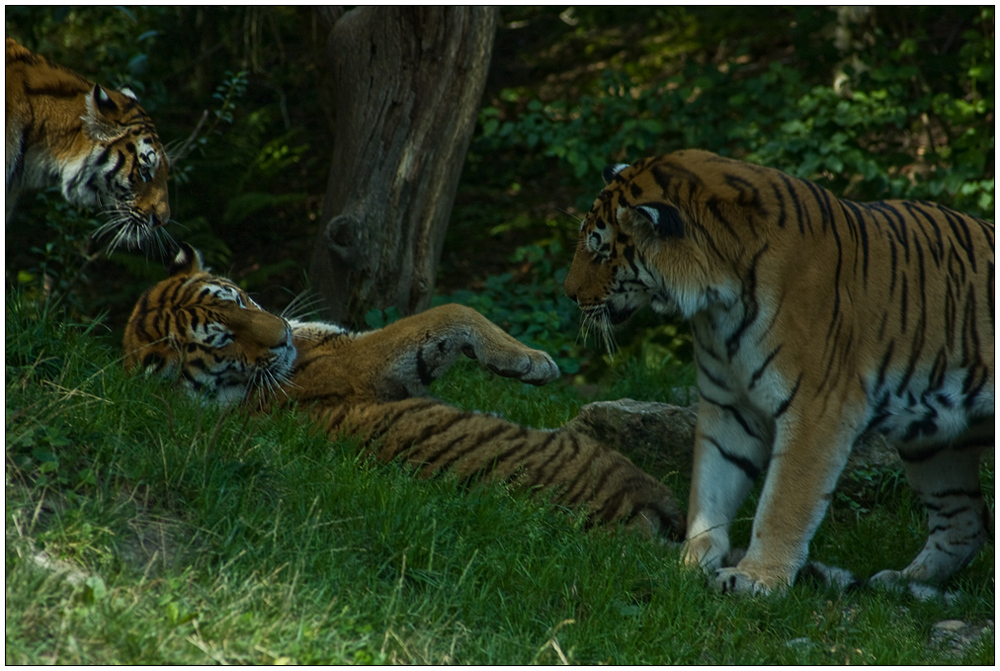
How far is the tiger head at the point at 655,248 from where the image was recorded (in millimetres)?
3688

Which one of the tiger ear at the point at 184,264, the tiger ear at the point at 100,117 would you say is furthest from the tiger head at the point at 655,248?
the tiger ear at the point at 100,117

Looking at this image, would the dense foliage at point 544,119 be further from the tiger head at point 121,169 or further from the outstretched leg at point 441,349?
the outstretched leg at point 441,349

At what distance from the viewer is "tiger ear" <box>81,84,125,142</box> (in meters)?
4.06

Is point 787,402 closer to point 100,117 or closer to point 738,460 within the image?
point 738,460

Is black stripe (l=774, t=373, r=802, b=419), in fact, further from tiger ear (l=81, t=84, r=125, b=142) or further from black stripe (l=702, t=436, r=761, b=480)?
tiger ear (l=81, t=84, r=125, b=142)

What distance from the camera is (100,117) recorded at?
4094 mm

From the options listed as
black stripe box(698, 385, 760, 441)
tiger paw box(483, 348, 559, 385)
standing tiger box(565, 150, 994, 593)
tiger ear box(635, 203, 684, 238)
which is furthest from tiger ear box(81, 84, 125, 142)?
black stripe box(698, 385, 760, 441)

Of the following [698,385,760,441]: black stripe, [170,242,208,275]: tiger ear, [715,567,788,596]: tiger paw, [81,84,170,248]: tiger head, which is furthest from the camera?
[170,242,208,275]: tiger ear

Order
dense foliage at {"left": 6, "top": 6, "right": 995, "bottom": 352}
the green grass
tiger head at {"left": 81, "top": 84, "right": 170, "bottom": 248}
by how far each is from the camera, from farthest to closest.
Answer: dense foliage at {"left": 6, "top": 6, "right": 995, "bottom": 352}
tiger head at {"left": 81, "top": 84, "right": 170, "bottom": 248}
the green grass

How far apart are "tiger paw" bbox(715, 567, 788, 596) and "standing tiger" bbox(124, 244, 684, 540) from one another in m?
0.39

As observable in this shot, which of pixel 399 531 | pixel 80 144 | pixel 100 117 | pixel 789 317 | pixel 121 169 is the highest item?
pixel 100 117

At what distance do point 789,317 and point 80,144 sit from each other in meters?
3.01

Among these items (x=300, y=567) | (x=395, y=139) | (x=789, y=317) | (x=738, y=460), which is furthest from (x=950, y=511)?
(x=395, y=139)

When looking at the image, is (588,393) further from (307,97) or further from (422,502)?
(307,97)
